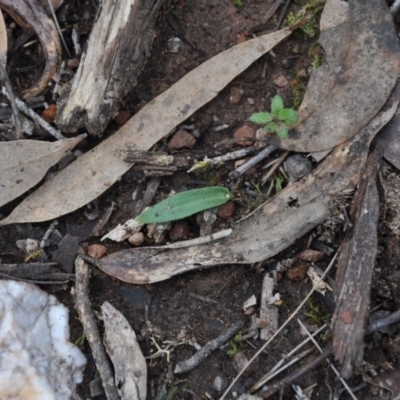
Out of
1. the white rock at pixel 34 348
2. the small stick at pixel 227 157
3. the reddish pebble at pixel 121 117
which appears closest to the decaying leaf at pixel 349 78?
the small stick at pixel 227 157

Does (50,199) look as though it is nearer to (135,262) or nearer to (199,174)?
(135,262)

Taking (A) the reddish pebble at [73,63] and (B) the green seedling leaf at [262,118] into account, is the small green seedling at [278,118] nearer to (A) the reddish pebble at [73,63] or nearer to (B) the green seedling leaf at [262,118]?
(B) the green seedling leaf at [262,118]

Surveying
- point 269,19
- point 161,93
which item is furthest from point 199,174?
point 269,19

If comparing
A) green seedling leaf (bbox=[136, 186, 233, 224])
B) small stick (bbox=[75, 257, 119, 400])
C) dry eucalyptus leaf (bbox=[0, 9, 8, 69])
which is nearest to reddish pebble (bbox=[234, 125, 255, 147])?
green seedling leaf (bbox=[136, 186, 233, 224])

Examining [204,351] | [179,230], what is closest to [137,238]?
[179,230]

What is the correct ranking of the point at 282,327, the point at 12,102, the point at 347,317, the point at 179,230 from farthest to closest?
the point at 12,102 → the point at 179,230 → the point at 282,327 → the point at 347,317

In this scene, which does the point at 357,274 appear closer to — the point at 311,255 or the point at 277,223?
the point at 311,255
